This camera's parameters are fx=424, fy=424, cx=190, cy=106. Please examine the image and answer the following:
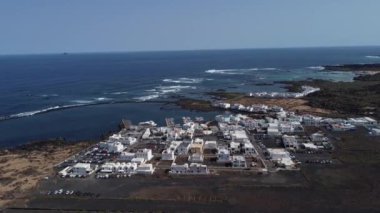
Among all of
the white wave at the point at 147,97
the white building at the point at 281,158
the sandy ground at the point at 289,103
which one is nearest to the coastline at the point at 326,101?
the sandy ground at the point at 289,103

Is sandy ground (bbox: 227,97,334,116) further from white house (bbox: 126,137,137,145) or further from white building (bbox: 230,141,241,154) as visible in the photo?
white house (bbox: 126,137,137,145)

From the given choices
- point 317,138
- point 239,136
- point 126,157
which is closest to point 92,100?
point 239,136

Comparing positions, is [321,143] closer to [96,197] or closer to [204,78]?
[96,197]

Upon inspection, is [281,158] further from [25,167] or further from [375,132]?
[25,167]

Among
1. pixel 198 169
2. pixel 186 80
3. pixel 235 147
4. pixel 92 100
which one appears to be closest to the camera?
pixel 198 169

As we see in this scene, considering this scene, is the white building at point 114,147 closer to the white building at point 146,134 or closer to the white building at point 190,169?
the white building at point 146,134

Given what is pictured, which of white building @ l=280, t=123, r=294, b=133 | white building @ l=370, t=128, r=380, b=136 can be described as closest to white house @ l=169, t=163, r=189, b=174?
white building @ l=280, t=123, r=294, b=133
